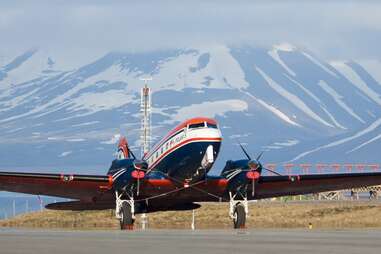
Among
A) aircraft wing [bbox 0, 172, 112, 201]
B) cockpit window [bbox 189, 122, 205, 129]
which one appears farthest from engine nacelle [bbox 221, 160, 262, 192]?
aircraft wing [bbox 0, 172, 112, 201]

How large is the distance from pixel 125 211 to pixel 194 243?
66.9 feet

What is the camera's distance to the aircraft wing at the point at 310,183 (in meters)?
66.4

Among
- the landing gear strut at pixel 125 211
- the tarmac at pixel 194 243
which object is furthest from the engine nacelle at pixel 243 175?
the tarmac at pixel 194 243

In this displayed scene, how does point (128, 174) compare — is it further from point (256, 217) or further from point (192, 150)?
point (256, 217)

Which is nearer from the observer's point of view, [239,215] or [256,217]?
[239,215]

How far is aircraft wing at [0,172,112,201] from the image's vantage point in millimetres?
63375

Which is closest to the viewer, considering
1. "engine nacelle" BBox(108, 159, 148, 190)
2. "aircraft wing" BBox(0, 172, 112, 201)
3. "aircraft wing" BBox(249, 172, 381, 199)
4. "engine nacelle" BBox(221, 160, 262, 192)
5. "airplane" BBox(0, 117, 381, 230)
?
"airplane" BBox(0, 117, 381, 230)

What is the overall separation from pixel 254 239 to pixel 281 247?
5102mm

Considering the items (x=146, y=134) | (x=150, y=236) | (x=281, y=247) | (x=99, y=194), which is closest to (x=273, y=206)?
(x=146, y=134)

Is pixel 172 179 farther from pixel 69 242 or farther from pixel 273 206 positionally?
pixel 273 206

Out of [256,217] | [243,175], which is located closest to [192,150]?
[243,175]

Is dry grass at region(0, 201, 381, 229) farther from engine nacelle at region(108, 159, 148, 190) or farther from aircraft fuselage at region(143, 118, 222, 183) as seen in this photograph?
engine nacelle at region(108, 159, 148, 190)

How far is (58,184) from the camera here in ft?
212

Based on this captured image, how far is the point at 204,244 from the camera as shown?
42.0 m
